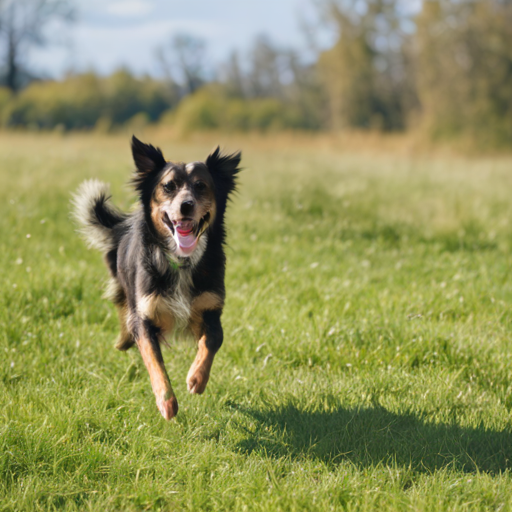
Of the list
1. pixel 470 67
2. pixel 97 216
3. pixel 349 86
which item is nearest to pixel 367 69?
pixel 349 86

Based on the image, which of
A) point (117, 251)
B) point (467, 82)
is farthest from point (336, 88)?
point (117, 251)

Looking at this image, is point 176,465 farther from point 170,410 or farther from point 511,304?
point 511,304

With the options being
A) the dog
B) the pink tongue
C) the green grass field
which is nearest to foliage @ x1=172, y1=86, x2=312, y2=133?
the green grass field

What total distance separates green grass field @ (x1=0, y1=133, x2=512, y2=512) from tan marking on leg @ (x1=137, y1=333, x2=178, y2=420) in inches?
10.8

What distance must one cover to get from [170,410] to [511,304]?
343cm

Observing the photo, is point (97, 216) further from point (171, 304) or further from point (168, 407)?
point (168, 407)

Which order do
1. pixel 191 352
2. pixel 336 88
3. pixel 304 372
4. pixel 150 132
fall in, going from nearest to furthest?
pixel 304 372
pixel 191 352
pixel 150 132
pixel 336 88

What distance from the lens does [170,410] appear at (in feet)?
8.84

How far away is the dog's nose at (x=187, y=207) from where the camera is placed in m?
2.81

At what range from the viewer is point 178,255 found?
3070 mm

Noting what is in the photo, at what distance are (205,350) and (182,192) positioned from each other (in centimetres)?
88

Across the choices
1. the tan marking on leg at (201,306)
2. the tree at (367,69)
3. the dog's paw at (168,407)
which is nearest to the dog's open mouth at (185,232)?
the tan marking on leg at (201,306)

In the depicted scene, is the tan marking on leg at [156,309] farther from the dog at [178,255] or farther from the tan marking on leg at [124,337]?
the tan marking on leg at [124,337]

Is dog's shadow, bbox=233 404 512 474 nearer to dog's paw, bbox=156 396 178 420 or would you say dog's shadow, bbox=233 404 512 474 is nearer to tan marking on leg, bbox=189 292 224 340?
dog's paw, bbox=156 396 178 420
